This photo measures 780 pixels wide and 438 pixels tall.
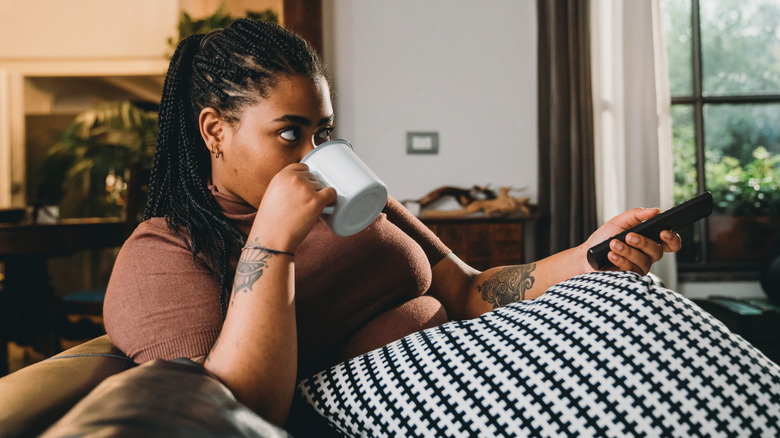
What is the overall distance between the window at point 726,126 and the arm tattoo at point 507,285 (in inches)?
111

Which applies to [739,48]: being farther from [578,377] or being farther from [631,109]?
[578,377]

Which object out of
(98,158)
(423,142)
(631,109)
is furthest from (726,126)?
(98,158)

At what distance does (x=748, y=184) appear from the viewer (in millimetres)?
3303

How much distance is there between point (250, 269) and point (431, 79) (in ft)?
9.26

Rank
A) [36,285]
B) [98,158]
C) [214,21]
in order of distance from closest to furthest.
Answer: [36,285] → [214,21] → [98,158]

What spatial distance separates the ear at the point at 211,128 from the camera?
84cm

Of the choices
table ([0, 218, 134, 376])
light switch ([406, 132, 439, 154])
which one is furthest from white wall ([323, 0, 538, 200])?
table ([0, 218, 134, 376])

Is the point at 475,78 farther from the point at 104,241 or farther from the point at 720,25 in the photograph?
the point at 104,241

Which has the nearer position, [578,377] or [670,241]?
[578,377]

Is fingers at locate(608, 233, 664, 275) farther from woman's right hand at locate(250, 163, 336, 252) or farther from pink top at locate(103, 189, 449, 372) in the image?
woman's right hand at locate(250, 163, 336, 252)

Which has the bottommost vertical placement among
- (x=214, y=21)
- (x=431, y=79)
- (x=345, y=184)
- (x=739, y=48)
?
(x=345, y=184)

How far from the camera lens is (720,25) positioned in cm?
330

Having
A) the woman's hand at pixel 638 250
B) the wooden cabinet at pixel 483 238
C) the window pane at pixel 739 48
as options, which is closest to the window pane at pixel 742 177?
the window pane at pixel 739 48

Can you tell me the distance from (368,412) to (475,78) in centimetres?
298
